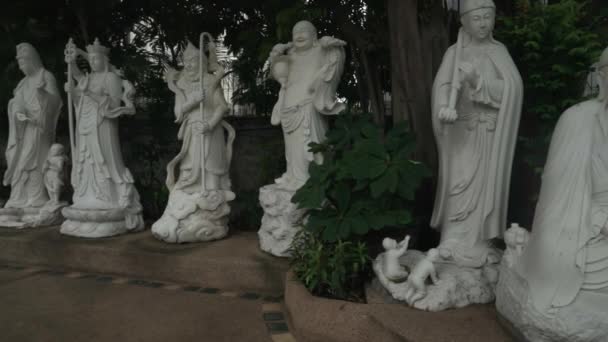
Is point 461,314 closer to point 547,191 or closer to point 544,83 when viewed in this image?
point 547,191

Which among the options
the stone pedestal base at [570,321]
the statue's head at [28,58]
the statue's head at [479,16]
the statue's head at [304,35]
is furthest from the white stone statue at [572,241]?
the statue's head at [28,58]

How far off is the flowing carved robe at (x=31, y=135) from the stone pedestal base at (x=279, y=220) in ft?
10.5

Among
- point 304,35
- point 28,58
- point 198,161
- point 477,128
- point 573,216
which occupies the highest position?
point 28,58

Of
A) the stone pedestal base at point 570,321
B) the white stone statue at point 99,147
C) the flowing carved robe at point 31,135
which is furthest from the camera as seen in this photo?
the flowing carved robe at point 31,135

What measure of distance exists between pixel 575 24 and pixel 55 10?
22.6ft

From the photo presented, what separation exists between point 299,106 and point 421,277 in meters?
1.91

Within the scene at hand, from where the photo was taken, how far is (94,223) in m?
5.10

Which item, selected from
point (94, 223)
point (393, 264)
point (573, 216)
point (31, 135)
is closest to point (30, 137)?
point (31, 135)

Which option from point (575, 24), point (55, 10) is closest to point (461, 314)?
point (575, 24)

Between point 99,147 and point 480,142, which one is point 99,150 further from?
point 480,142

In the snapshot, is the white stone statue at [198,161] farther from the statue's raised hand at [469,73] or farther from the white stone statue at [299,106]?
the statue's raised hand at [469,73]

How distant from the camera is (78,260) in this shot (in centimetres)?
481

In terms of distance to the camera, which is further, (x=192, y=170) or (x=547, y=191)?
(x=192, y=170)

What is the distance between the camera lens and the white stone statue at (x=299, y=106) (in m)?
4.16
